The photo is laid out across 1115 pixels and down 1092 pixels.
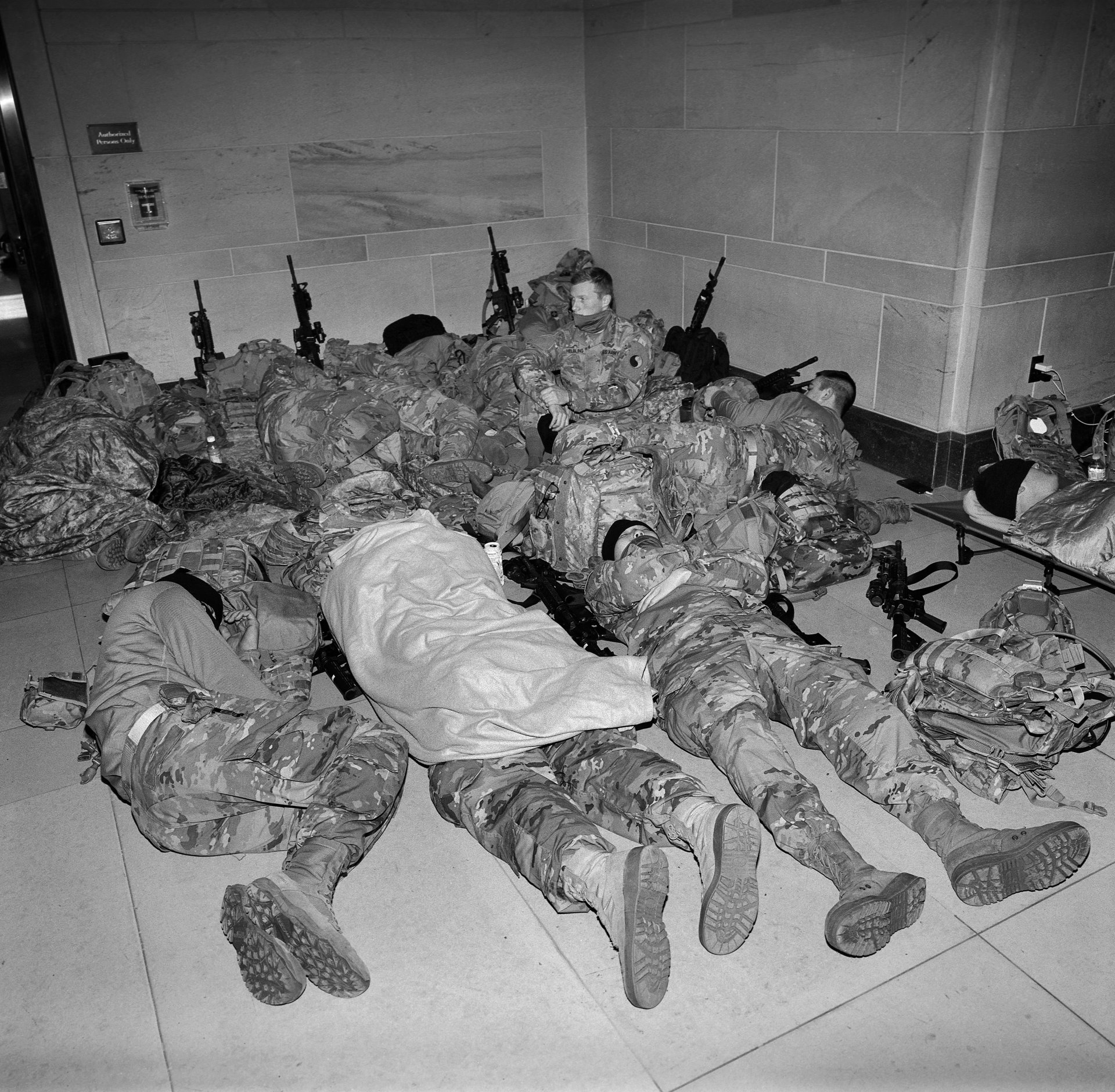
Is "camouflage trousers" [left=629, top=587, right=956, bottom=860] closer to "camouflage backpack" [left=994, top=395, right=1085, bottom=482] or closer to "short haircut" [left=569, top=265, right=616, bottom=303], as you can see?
"camouflage backpack" [left=994, top=395, right=1085, bottom=482]

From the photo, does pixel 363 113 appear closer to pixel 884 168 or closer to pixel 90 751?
pixel 884 168

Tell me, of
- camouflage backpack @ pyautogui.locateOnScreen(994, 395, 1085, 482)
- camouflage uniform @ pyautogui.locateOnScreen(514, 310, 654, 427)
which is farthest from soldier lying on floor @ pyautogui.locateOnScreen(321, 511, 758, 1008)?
camouflage backpack @ pyautogui.locateOnScreen(994, 395, 1085, 482)

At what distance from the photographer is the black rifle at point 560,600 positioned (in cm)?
402

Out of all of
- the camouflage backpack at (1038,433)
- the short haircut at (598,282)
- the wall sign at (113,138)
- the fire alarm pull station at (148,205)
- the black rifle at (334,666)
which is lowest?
the black rifle at (334,666)

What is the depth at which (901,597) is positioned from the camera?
4.10 meters

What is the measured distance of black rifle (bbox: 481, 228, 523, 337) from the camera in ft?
27.0

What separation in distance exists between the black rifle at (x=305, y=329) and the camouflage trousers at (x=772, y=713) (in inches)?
207

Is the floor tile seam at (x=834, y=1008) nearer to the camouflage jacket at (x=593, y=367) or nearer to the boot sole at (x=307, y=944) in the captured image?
the boot sole at (x=307, y=944)

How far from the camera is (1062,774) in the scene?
10.7 feet

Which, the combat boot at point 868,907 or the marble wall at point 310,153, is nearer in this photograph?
the combat boot at point 868,907

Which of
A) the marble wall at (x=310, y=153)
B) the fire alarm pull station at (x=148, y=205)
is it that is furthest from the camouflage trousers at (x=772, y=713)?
the fire alarm pull station at (x=148, y=205)

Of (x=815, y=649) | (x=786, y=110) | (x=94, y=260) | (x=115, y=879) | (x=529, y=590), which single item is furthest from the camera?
(x=94, y=260)

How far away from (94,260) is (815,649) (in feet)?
21.7

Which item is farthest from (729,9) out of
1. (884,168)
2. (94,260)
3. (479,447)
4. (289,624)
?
(289,624)
